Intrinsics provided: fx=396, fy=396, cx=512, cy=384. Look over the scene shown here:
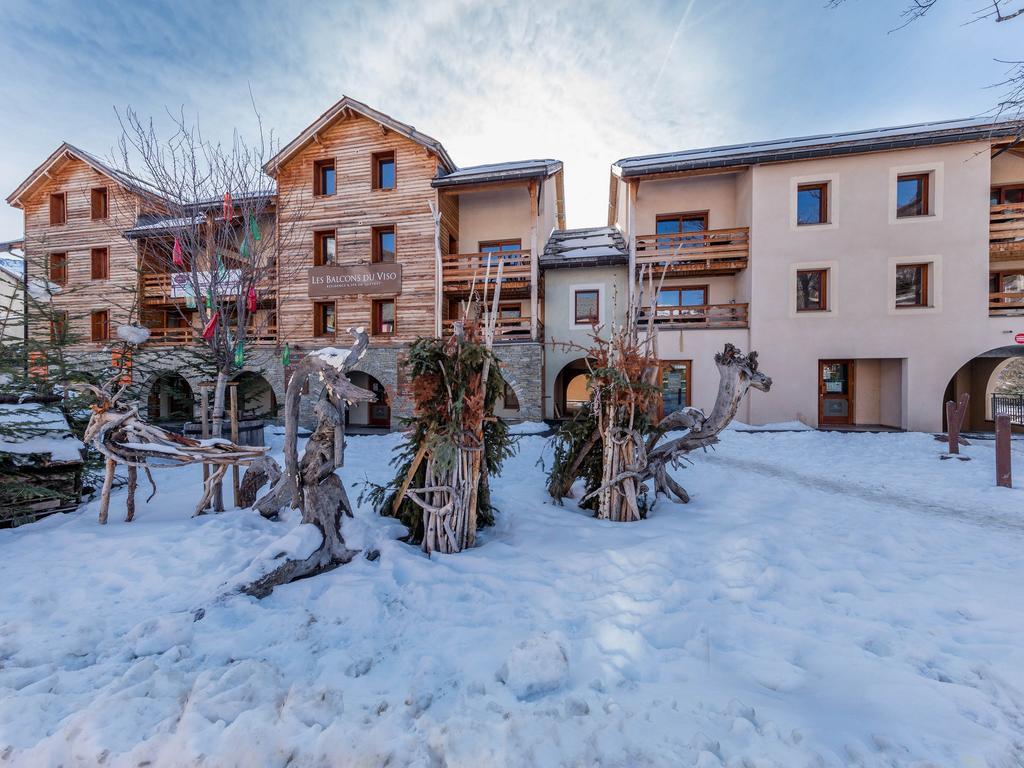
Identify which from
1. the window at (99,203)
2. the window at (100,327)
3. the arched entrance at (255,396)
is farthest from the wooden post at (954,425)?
the window at (99,203)

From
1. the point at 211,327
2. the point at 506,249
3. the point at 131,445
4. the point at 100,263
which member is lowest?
the point at 131,445

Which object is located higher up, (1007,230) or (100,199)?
(100,199)

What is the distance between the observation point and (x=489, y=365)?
176 inches

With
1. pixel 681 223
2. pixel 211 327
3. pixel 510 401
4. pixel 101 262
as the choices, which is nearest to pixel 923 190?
pixel 681 223

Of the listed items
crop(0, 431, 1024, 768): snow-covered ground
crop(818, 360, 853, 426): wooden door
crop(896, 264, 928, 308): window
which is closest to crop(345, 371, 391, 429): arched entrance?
crop(0, 431, 1024, 768): snow-covered ground

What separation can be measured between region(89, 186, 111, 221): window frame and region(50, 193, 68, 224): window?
1457 millimetres

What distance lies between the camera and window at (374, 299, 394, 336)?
15.6 metres

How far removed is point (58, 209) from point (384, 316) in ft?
→ 53.9

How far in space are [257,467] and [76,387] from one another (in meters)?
2.88

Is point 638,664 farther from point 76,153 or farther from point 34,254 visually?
point 76,153

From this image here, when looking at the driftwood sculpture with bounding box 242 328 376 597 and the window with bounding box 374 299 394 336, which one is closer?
the driftwood sculpture with bounding box 242 328 376 597

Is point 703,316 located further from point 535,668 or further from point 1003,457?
point 535,668

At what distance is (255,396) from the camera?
15594 mm

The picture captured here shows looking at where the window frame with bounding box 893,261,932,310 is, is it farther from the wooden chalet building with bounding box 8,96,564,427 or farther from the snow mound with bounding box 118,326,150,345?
the snow mound with bounding box 118,326,150,345
